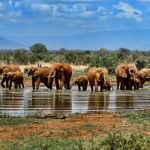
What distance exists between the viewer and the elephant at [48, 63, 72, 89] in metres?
34.3

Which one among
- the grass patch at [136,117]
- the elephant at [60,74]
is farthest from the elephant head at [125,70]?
the grass patch at [136,117]

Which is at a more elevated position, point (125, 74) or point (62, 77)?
point (125, 74)

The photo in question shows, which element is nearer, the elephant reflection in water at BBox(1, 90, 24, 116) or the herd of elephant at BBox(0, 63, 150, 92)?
the elephant reflection in water at BBox(1, 90, 24, 116)

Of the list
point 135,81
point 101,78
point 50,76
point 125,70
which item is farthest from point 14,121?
point 135,81

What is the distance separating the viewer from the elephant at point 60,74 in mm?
34312

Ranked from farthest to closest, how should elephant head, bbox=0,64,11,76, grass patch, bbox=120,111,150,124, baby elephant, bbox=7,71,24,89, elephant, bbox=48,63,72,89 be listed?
elephant head, bbox=0,64,11,76 < baby elephant, bbox=7,71,24,89 < elephant, bbox=48,63,72,89 < grass patch, bbox=120,111,150,124

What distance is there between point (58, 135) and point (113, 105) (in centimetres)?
922

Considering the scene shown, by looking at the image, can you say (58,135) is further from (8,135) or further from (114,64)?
(114,64)

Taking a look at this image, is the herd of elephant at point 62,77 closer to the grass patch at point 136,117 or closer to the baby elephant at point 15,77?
the baby elephant at point 15,77

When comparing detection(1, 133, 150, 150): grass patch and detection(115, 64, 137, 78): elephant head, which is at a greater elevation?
detection(115, 64, 137, 78): elephant head

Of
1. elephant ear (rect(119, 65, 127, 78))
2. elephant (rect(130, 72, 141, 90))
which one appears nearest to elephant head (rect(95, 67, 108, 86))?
elephant ear (rect(119, 65, 127, 78))

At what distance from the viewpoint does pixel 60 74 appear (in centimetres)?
3525

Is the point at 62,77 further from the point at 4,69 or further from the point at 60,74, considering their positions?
the point at 4,69

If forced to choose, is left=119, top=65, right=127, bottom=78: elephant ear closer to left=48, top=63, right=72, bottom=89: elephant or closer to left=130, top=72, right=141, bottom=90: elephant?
left=130, top=72, right=141, bottom=90: elephant
